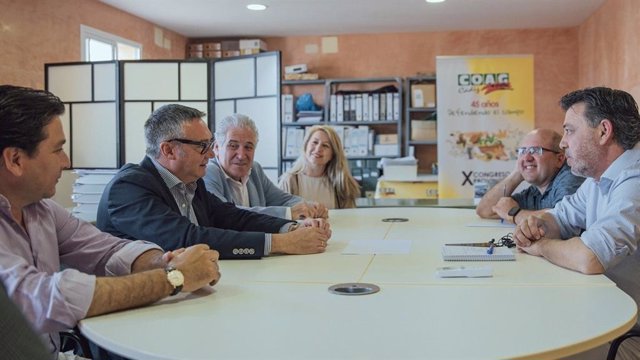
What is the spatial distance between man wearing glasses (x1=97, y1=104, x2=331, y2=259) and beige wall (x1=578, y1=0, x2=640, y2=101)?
13.5 feet

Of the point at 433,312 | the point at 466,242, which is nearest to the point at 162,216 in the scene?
the point at 433,312

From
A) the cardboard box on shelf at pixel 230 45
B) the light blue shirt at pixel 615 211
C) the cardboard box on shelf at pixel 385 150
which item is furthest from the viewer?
the cardboard box on shelf at pixel 230 45

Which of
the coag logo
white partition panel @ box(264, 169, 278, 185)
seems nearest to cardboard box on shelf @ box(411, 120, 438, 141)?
the coag logo

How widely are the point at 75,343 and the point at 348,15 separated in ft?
18.4

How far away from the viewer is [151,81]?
577 centimetres

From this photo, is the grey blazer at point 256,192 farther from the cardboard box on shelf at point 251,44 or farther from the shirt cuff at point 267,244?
the cardboard box on shelf at point 251,44

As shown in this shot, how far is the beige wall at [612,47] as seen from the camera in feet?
16.7

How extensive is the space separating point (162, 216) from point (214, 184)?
1.00 metres

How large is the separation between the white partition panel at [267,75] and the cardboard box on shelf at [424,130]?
2.25m

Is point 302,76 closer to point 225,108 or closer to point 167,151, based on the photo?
point 225,108

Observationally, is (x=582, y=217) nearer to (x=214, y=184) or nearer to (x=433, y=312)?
(x=433, y=312)

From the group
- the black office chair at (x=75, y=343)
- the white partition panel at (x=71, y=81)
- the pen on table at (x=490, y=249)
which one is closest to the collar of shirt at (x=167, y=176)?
the black office chair at (x=75, y=343)

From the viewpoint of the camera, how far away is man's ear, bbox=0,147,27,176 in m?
1.29

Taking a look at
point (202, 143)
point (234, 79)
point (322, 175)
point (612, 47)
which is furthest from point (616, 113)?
point (612, 47)
